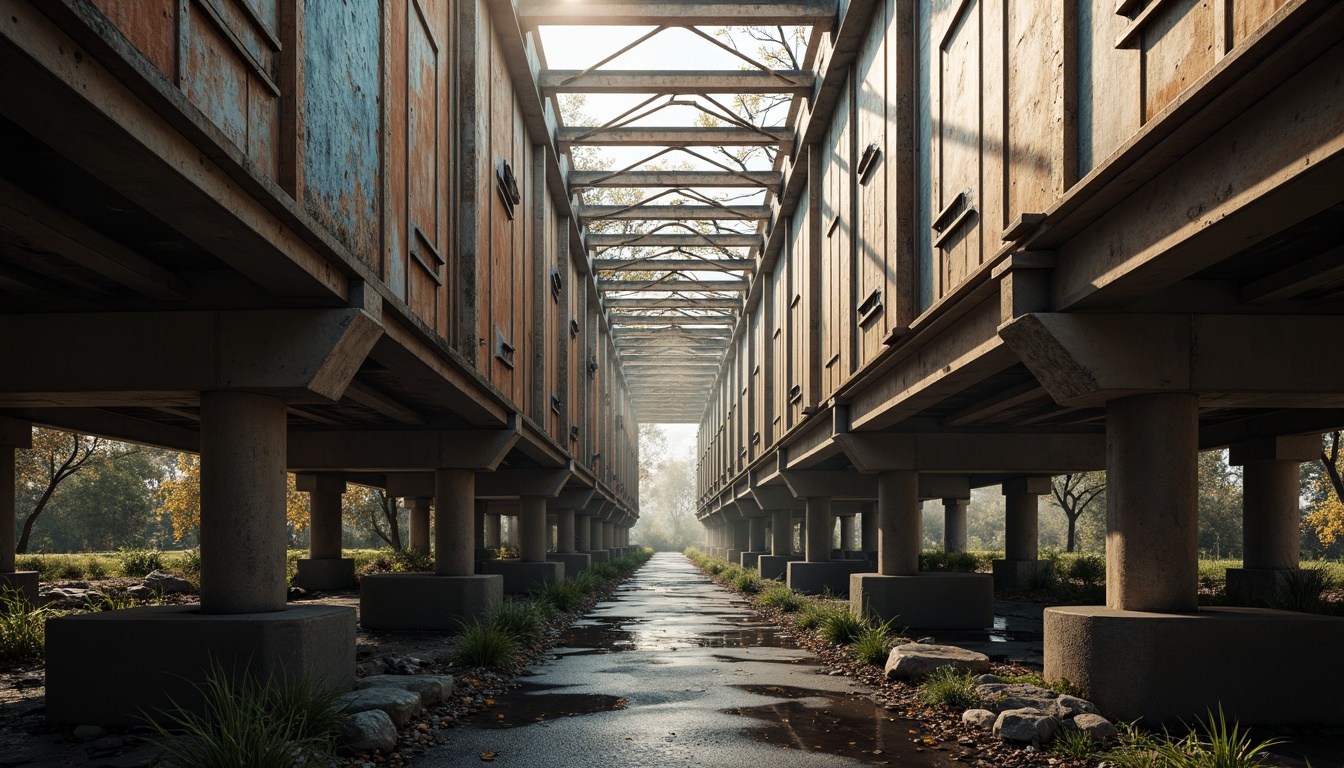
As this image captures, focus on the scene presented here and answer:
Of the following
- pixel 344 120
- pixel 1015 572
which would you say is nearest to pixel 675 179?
pixel 1015 572

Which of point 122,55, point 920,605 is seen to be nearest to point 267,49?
point 122,55

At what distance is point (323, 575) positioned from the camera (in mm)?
27875

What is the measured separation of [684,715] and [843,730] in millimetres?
1537

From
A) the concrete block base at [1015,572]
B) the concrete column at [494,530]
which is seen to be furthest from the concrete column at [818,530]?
the concrete column at [494,530]

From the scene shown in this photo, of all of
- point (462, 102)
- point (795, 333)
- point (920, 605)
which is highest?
point (462, 102)

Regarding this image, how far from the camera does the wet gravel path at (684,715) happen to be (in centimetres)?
795

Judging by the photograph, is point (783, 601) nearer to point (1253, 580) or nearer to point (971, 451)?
point (971, 451)

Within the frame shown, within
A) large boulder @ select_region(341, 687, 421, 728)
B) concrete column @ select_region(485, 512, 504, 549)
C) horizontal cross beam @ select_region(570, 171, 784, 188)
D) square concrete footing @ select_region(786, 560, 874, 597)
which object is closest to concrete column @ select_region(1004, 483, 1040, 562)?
square concrete footing @ select_region(786, 560, 874, 597)

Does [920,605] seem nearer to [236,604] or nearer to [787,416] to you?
→ [787,416]

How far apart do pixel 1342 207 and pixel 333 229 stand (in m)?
7.65

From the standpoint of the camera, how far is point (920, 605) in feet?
54.5

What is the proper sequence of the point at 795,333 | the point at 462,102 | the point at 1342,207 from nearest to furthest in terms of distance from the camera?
the point at 1342,207 → the point at 462,102 → the point at 795,333

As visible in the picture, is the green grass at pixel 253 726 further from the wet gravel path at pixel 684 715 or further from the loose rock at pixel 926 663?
the loose rock at pixel 926 663

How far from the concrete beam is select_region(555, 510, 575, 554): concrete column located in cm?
1713
